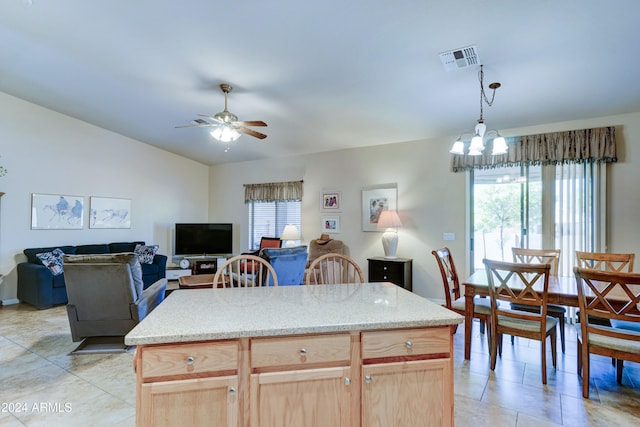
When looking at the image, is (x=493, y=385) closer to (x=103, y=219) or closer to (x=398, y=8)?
(x=398, y=8)

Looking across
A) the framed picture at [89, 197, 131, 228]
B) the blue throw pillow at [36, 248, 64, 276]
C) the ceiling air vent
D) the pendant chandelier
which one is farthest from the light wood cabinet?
the framed picture at [89, 197, 131, 228]

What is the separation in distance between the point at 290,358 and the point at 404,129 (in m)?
4.05

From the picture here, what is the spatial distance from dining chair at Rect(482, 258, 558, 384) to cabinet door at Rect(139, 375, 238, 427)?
230cm

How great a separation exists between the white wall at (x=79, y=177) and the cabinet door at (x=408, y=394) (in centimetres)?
601

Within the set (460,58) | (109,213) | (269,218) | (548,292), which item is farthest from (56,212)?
(548,292)

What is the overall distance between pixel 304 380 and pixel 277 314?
12.1 inches

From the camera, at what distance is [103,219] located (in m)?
5.86

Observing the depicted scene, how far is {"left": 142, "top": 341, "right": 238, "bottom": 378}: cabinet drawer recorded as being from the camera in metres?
1.24

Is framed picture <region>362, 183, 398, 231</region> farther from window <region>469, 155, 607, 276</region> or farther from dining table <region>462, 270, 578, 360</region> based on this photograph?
dining table <region>462, 270, 578, 360</region>

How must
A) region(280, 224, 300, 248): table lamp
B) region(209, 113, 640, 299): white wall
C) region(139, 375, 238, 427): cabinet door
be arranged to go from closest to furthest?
1. region(139, 375, 238, 427): cabinet door
2. region(209, 113, 640, 299): white wall
3. region(280, 224, 300, 248): table lamp

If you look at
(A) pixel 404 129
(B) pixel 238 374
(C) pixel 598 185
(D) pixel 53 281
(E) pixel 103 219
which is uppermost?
(A) pixel 404 129

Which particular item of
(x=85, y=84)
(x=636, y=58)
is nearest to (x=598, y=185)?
(x=636, y=58)

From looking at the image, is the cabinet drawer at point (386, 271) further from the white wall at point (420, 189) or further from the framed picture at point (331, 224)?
the framed picture at point (331, 224)

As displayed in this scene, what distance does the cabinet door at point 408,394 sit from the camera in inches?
55.2
